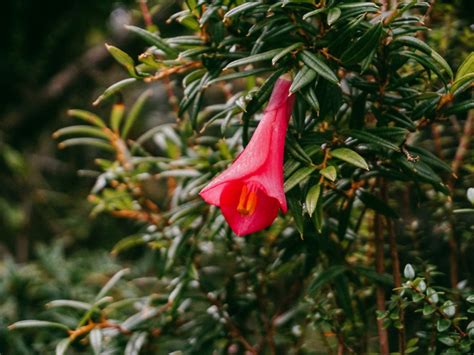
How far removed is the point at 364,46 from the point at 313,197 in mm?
215

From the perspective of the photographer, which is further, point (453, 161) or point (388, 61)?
point (453, 161)

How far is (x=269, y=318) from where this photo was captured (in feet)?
4.02

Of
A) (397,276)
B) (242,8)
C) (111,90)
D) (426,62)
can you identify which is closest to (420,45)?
(426,62)

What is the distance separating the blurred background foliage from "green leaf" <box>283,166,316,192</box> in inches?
8.2

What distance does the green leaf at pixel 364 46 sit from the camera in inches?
30.2

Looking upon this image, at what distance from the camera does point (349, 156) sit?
0.80 meters

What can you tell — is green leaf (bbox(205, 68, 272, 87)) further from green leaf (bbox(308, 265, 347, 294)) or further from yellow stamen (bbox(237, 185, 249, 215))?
green leaf (bbox(308, 265, 347, 294))

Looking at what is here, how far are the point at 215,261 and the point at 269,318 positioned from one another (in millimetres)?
477

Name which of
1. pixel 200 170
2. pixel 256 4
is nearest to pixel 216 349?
pixel 200 170

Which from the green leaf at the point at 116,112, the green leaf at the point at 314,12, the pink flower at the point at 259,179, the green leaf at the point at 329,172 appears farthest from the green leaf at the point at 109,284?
the green leaf at the point at 314,12

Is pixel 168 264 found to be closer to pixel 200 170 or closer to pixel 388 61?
pixel 200 170

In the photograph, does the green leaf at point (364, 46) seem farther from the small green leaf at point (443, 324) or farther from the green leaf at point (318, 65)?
the small green leaf at point (443, 324)

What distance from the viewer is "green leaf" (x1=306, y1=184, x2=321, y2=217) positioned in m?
0.76

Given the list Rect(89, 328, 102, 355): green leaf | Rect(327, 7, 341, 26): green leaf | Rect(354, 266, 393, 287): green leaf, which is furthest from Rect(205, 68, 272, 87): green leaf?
Rect(89, 328, 102, 355): green leaf
